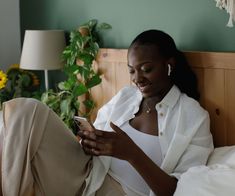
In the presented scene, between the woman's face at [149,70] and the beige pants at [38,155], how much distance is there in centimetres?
36

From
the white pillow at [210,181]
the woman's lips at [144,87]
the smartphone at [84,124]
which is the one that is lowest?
the white pillow at [210,181]

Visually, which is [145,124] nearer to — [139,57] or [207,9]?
[139,57]

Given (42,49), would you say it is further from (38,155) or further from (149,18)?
(38,155)

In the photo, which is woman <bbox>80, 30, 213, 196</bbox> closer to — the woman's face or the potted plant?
the woman's face

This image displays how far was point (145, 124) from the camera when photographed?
5.63 ft

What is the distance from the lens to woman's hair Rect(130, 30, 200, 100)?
1.70 m

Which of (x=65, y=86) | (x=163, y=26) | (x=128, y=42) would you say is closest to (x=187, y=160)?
(x=163, y=26)

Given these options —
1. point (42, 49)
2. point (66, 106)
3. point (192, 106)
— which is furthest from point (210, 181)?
point (42, 49)

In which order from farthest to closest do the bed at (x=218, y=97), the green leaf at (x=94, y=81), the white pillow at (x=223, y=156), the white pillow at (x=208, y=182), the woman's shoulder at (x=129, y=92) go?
the green leaf at (x=94, y=81)
the woman's shoulder at (x=129, y=92)
the bed at (x=218, y=97)
the white pillow at (x=223, y=156)
the white pillow at (x=208, y=182)

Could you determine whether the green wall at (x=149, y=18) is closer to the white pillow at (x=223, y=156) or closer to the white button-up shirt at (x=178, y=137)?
the white button-up shirt at (x=178, y=137)

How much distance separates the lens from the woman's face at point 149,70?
1.68m

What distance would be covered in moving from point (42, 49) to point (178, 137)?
4.01 ft

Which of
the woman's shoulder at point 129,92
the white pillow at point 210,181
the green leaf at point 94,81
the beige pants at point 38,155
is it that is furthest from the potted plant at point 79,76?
the white pillow at point 210,181

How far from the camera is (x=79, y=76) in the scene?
238cm
